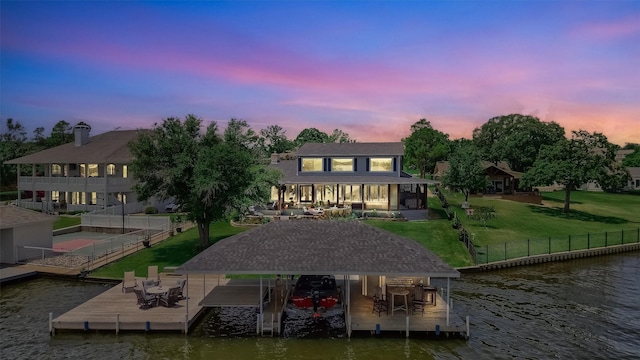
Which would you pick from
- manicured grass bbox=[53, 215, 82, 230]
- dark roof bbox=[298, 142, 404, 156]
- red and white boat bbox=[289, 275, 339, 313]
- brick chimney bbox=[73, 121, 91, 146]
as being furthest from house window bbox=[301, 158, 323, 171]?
brick chimney bbox=[73, 121, 91, 146]

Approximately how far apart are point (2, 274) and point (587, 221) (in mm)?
58362

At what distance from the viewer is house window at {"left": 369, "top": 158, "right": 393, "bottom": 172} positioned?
53.2m

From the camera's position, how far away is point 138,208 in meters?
52.9

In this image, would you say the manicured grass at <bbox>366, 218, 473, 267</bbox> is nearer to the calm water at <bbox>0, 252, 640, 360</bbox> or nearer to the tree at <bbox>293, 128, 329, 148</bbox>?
the calm water at <bbox>0, 252, 640, 360</bbox>

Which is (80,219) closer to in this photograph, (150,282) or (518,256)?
(150,282)

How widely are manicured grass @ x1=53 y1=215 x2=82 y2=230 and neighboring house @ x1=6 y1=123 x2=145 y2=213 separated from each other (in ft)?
10.3

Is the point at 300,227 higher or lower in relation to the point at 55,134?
lower

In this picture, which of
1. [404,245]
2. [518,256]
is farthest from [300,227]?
[518,256]

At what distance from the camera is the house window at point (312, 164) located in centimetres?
5472

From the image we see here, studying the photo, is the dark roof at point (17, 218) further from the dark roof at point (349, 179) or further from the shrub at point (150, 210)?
the dark roof at point (349, 179)

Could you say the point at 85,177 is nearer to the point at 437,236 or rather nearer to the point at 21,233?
the point at 21,233

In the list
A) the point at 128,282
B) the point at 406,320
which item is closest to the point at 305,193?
the point at 128,282

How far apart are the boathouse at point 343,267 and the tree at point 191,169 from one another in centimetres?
955

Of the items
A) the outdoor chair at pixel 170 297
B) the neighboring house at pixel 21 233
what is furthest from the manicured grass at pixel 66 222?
the outdoor chair at pixel 170 297
